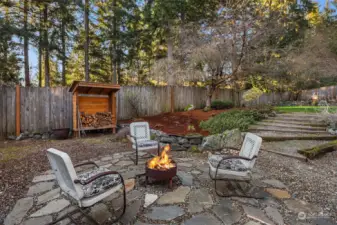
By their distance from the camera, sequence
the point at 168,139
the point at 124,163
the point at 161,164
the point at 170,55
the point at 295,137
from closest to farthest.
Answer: the point at 161,164, the point at 124,163, the point at 168,139, the point at 295,137, the point at 170,55

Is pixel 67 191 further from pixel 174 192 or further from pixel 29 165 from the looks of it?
pixel 29 165

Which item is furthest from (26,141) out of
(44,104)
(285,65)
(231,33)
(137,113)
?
(285,65)

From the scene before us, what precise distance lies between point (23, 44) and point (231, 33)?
9.14m

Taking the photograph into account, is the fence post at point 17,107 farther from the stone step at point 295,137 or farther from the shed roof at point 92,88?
the stone step at point 295,137

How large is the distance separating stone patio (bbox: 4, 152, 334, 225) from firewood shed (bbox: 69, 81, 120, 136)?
330 centimetres

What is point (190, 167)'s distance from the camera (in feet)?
12.4

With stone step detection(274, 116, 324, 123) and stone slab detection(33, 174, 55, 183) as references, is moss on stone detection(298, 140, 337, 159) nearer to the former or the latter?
stone step detection(274, 116, 324, 123)

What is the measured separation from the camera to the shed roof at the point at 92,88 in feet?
19.5

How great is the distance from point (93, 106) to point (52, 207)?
4901mm

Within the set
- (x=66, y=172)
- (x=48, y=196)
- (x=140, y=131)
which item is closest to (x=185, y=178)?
(x=140, y=131)

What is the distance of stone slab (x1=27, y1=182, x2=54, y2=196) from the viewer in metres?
2.79

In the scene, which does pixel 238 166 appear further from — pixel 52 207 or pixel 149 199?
pixel 52 207

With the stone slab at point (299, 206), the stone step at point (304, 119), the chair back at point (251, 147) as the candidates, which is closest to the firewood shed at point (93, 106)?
the chair back at point (251, 147)

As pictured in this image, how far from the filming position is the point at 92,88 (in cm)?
668
